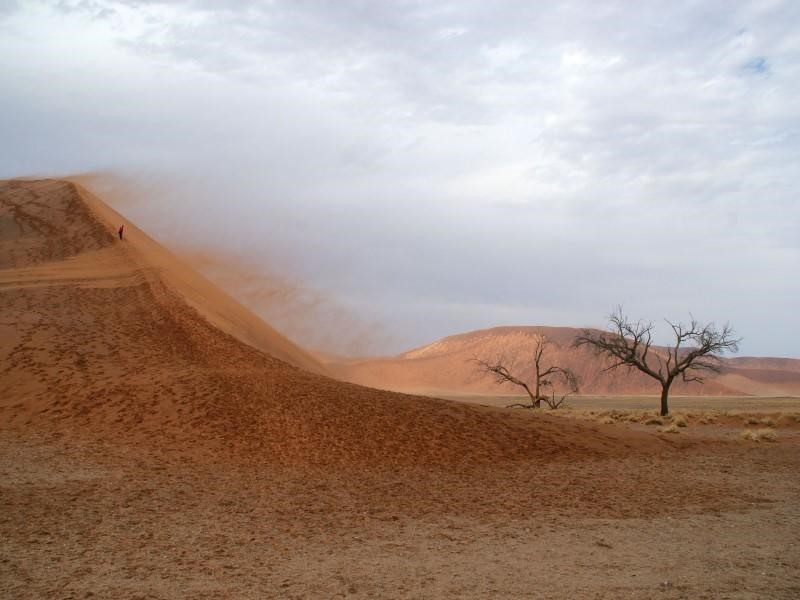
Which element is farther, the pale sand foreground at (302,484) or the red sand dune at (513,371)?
the red sand dune at (513,371)

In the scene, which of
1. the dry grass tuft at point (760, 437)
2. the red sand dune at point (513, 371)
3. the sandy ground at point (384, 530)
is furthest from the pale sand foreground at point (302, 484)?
the red sand dune at point (513, 371)

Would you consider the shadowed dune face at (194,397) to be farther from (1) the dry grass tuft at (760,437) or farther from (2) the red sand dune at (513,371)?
(2) the red sand dune at (513,371)

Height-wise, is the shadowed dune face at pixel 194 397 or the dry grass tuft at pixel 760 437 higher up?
the shadowed dune face at pixel 194 397

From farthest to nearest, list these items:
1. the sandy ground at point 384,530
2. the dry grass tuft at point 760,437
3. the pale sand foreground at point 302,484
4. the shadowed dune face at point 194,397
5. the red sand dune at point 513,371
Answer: the red sand dune at point 513,371 < the dry grass tuft at point 760,437 < the shadowed dune face at point 194,397 < the pale sand foreground at point 302,484 < the sandy ground at point 384,530

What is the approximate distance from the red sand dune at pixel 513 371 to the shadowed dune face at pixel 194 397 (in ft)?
220

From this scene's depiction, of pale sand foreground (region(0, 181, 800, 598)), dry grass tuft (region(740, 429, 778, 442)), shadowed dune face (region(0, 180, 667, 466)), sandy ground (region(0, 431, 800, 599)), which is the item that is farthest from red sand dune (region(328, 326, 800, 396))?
sandy ground (region(0, 431, 800, 599))

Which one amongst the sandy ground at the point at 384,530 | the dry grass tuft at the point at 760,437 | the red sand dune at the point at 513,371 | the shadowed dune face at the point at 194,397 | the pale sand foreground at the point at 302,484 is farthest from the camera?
the red sand dune at the point at 513,371

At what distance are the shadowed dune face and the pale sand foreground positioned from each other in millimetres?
87

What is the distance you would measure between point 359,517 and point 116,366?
1396 centimetres

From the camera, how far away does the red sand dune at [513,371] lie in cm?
10650

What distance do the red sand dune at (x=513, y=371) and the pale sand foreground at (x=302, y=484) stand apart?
70.9 m

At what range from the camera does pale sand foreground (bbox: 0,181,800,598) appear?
821 centimetres

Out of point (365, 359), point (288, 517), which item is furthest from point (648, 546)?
point (365, 359)

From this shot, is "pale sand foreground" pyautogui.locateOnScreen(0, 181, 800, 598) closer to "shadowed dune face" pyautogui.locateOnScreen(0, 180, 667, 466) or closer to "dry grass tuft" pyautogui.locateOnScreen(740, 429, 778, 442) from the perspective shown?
"shadowed dune face" pyautogui.locateOnScreen(0, 180, 667, 466)
